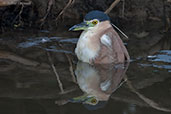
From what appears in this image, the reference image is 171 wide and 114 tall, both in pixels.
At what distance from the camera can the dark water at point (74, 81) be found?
4055mm

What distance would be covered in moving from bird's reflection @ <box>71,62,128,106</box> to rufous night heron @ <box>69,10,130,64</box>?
113mm

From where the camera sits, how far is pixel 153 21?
29.6ft

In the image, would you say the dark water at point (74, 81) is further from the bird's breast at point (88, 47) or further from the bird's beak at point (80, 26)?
the bird's beak at point (80, 26)

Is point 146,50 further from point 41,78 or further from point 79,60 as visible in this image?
point 41,78

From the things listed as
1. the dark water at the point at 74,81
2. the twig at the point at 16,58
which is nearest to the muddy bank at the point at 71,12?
the dark water at the point at 74,81

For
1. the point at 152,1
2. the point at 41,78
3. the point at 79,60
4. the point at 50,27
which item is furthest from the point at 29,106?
the point at 152,1

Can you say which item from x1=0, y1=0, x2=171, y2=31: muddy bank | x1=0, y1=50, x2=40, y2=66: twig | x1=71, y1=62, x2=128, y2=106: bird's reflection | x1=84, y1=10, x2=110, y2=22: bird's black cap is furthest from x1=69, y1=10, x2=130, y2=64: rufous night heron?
x1=0, y1=0, x2=171, y2=31: muddy bank

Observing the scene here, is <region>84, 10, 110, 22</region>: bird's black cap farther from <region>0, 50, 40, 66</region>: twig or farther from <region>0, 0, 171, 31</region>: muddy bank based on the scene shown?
<region>0, 0, 171, 31</region>: muddy bank

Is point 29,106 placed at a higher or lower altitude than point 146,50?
higher

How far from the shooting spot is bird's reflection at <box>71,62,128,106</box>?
427 centimetres

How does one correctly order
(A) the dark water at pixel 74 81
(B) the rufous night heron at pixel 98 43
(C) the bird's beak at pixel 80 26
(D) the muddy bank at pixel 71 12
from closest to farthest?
1. (A) the dark water at pixel 74 81
2. (B) the rufous night heron at pixel 98 43
3. (C) the bird's beak at pixel 80 26
4. (D) the muddy bank at pixel 71 12

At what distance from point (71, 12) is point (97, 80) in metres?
4.07

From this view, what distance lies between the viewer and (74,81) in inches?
193

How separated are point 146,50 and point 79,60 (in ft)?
4.95
